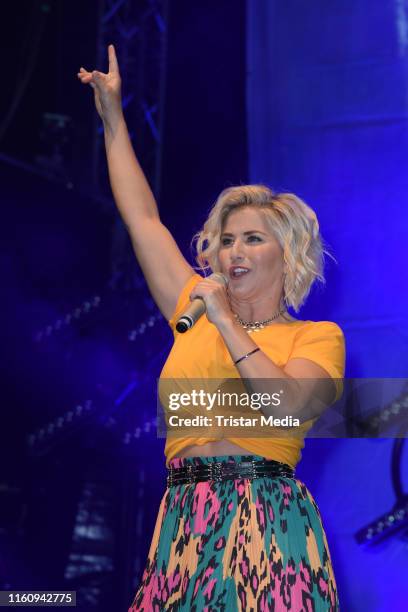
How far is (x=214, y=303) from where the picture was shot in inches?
68.9

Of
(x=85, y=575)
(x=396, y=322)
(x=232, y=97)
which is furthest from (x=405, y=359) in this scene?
(x=85, y=575)

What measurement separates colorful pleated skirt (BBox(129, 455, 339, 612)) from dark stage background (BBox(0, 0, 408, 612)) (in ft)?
6.40

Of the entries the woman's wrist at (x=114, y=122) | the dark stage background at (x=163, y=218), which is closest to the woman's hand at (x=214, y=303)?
the woman's wrist at (x=114, y=122)

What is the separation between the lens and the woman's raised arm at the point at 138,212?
2141 mm

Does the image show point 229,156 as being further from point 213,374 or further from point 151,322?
point 213,374

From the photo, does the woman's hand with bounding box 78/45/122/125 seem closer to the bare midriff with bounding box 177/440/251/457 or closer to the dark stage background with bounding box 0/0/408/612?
the bare midriff with bounding box 177/440/251/457

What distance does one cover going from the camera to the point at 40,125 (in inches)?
174

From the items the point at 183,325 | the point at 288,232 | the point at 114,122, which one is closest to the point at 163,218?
the point at 114,122

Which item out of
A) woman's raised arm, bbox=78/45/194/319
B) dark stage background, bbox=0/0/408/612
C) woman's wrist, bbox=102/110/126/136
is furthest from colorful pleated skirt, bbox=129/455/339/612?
dark stage background, bbox=0/0/408/612

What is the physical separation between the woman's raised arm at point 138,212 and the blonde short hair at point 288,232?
84 millimetres

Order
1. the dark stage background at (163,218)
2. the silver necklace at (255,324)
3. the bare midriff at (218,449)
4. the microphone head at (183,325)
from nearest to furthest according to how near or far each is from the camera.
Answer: the microphone head at (183,325) < the bare midriff at (218,449) < the silver necklace at (255,324) < the dark stage background at (163,218)

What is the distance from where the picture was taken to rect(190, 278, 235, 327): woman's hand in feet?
5.74

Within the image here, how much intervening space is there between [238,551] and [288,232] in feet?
2.51

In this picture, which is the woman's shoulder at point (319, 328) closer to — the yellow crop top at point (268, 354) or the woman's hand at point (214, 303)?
the yellow crop top at point (268, 354)
